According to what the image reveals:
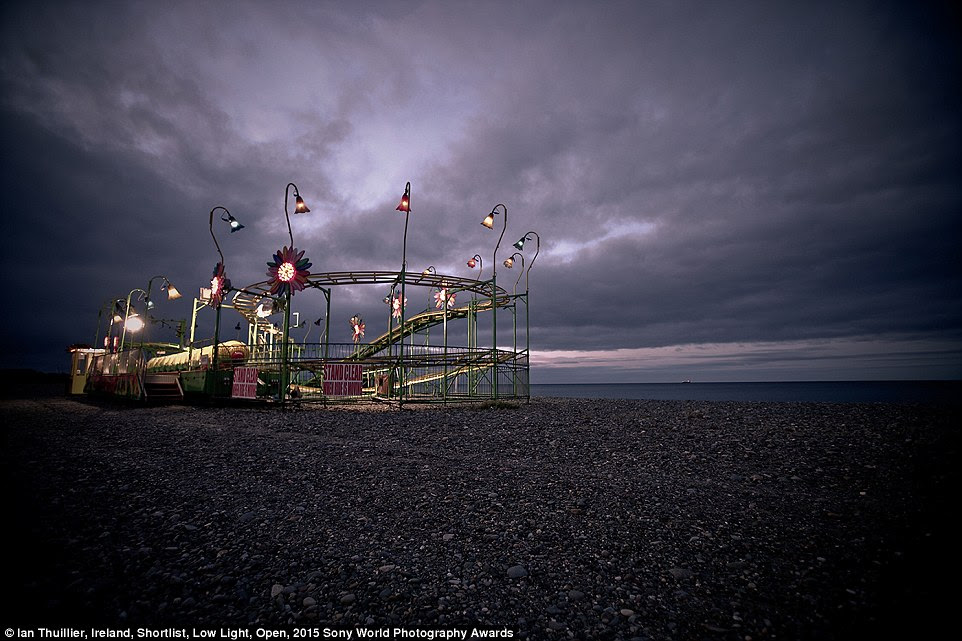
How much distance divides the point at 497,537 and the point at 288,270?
15.8 metres

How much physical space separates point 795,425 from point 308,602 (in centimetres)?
1262

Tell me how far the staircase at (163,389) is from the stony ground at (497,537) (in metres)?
11.5

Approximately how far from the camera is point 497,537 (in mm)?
4246

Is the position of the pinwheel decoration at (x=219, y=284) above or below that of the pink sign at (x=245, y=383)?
above

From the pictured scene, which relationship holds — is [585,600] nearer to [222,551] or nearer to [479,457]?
[222,551]

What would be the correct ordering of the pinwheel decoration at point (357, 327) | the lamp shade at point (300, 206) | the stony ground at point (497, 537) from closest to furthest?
the stony ground at point (497, 537) < the lamp shade at point (300, 206) < the pinwheel decoration at point (357, 327)

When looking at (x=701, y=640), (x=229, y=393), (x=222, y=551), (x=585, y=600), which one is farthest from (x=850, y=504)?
(x=229, y=393)

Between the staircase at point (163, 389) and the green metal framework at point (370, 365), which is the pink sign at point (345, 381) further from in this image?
the staircase at point (163, 389)

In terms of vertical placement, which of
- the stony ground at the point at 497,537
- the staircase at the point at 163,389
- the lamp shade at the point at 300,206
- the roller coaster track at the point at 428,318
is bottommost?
the stony ground at the point at 497,537

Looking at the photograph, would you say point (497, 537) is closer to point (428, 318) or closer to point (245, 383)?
point (245, 383)

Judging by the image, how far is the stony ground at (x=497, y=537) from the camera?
299 cm

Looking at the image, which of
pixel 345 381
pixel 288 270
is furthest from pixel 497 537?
pixel 288 270

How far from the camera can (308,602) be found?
3115mm

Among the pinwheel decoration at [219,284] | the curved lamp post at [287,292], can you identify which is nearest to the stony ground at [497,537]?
the curved lamp post at [287,292]
